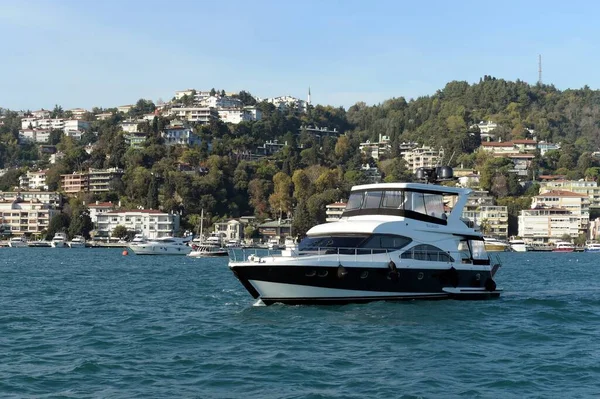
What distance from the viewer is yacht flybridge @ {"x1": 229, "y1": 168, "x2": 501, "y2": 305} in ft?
93.7

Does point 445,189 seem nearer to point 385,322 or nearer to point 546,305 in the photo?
point 546,305

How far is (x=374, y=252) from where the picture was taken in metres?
30.0

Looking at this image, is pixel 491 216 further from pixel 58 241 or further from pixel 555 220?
pixel 58 241

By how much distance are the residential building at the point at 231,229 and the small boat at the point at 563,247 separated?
45411 mm

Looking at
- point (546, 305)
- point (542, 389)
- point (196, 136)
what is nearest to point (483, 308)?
point (546, 305)

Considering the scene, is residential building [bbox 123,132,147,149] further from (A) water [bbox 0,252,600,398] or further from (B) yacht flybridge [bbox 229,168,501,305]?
(B) yacht flybridge [bbox 229,168,501,305]

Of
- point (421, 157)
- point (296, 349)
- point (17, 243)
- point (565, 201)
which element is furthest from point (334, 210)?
point (296, 349)

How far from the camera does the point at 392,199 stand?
3238 centimetres

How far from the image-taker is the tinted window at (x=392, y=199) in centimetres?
3222

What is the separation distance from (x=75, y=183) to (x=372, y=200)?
140 m

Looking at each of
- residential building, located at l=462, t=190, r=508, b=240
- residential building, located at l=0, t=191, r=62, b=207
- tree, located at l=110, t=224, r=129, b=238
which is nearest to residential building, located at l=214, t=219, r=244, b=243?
tree, located at l=110, t=224, r=129, b=238

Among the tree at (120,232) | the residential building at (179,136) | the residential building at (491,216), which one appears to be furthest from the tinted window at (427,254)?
the residential building at (179,136)

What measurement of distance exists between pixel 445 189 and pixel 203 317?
1011 cm

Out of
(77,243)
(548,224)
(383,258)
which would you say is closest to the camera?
(383,258)
